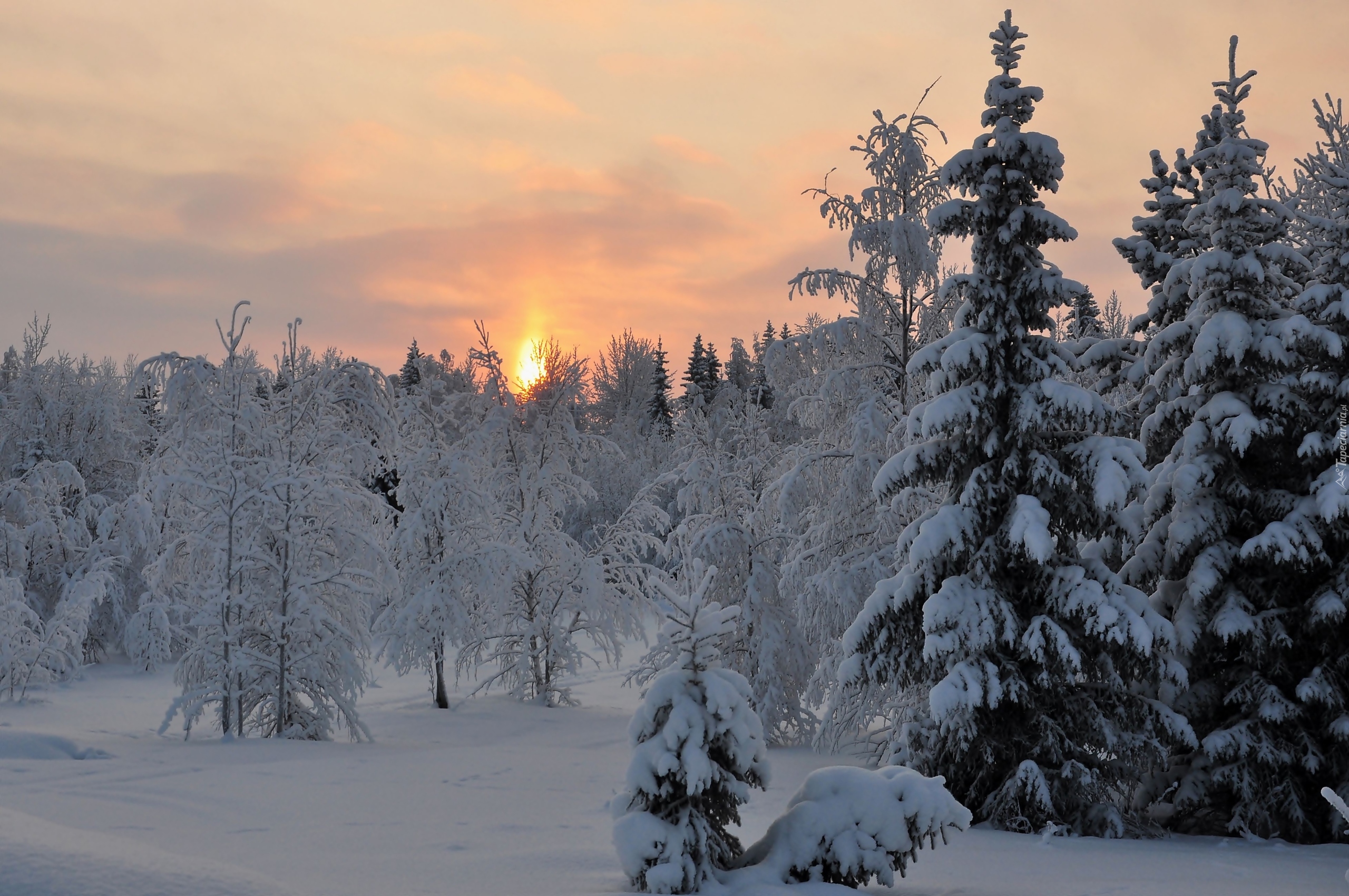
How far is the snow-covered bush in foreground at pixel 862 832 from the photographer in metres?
6.55

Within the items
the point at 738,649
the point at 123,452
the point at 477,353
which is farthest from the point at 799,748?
the point at 123,452

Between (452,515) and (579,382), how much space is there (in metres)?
4.35

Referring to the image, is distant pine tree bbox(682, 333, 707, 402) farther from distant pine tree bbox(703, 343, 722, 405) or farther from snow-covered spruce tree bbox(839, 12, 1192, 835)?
snow-covered spruce tree bbox(839, 12, 1192, 835)

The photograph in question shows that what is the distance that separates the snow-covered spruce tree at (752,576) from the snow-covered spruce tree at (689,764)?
28.8ft

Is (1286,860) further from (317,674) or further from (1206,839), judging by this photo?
(317,674)

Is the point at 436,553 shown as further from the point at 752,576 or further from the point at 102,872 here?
the point at 102,872

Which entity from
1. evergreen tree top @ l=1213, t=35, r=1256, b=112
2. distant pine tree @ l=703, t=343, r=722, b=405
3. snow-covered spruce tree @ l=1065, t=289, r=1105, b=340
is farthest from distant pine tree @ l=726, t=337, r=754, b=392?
evergreen tree top @ l=1213, t=35, r=1256, b=112

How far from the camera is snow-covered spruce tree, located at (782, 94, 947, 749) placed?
1452cm

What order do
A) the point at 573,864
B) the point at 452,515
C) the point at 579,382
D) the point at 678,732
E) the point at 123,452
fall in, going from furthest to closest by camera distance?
the point at 123,452 → the point at 579,382 → the point at 452,515 → the point at 573,864 → the point at 678,732

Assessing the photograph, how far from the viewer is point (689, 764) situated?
642 centimetres

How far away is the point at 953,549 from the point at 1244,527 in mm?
3710

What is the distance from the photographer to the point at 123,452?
33.0 meters

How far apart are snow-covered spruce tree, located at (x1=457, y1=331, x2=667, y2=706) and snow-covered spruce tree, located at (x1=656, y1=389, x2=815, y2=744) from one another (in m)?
3.78

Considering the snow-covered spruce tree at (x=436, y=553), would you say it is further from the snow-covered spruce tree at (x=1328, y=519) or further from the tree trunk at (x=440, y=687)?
the snow-covered spruce tree at (x=1328, y=519)
